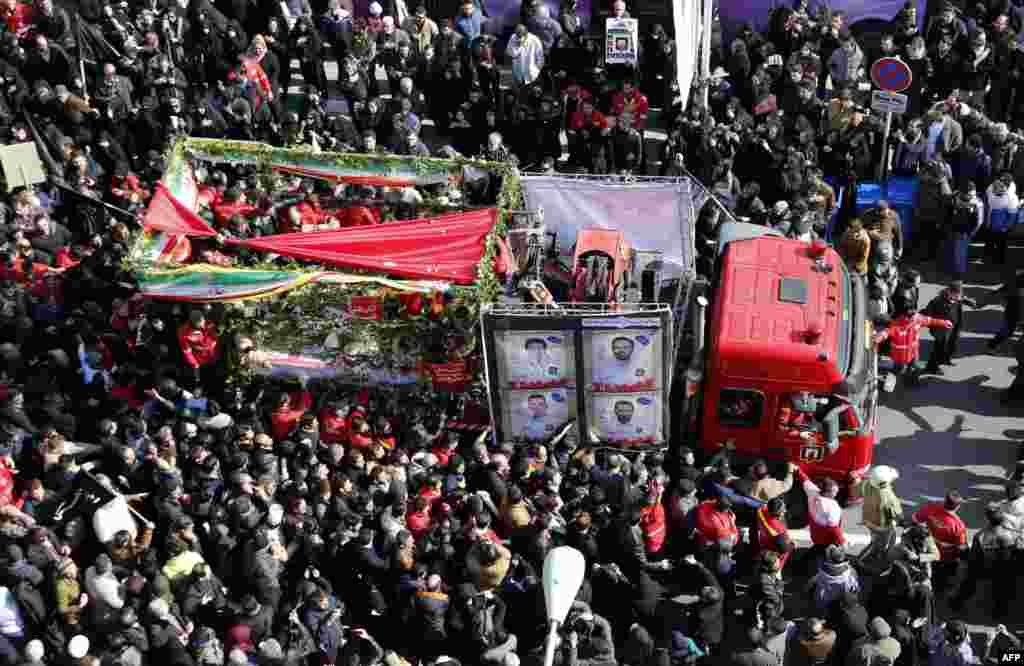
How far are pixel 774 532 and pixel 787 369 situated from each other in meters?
1.83

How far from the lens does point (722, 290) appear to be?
16.2 meters

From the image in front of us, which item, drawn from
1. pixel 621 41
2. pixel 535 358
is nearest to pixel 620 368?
pixel 535 358

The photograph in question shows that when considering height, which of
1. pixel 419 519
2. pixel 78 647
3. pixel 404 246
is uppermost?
pixel 404 246

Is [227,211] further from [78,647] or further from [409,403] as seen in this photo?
[78,647]

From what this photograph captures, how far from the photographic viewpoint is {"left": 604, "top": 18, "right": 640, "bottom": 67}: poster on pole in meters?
22.0

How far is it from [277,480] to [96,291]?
4.35m

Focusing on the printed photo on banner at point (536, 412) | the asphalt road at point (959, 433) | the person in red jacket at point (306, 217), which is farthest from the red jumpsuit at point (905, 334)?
the person in red jacket at point (306, 217)

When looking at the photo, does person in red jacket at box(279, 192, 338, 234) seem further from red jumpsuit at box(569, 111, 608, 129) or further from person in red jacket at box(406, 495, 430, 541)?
person in red jacket at box(406, 495, 430, 541)

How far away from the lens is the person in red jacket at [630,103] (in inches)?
848

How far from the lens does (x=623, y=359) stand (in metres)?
16.0

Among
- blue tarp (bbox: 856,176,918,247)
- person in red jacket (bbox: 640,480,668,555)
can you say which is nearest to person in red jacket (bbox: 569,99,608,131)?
blue tarp (bbox: 856,176,918,247)

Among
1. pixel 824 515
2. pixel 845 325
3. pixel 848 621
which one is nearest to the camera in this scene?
pixel 848 621

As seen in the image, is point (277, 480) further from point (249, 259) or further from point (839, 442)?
point (839, 442)

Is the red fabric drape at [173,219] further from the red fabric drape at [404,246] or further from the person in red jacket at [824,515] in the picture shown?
the person in red jacket at [824,515]
